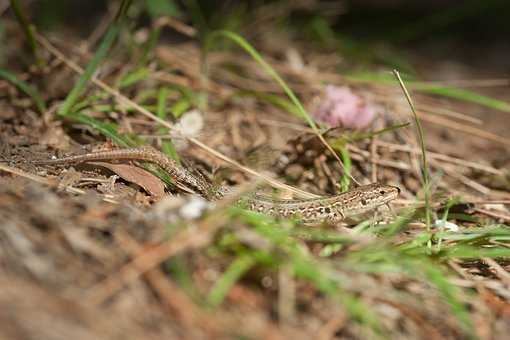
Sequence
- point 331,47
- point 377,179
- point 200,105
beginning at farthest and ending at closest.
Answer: point 331,47 → point 200,105 → point 377,179

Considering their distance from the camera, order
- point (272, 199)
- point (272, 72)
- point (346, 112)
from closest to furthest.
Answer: point (272, 199)
point (272, 72)
point (346, 112)

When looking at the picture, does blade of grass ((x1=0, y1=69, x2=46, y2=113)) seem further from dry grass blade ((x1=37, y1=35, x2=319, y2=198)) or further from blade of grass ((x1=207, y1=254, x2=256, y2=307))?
blade of grass ((x1=207, y1=254, x2=256, y2=307))

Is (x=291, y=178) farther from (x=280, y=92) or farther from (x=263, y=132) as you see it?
(x=280, y=92)

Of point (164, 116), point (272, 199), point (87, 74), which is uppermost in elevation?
point (87, 74)

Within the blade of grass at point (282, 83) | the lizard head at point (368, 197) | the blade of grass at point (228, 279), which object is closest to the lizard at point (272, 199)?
the lizard head at point (368, 197)

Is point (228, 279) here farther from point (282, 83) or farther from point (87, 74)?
point (87, 74)

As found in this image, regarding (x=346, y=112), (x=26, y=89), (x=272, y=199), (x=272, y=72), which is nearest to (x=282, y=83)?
(x=272, y=72)

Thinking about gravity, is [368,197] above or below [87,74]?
below

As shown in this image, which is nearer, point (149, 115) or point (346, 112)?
point (149, 115)

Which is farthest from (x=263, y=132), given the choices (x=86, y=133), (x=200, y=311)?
(x=200, y=311)
